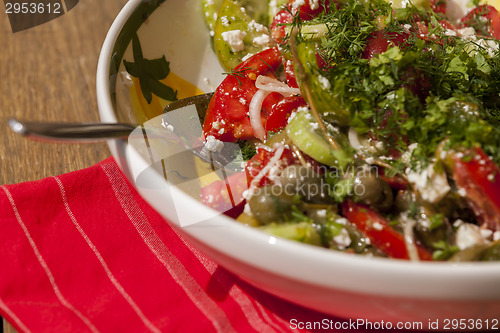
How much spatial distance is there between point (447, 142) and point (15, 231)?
1423 mm

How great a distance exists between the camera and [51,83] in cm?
259

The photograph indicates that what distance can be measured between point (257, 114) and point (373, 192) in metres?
0.62

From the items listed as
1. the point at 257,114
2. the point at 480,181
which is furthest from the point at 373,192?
the point at 257,114

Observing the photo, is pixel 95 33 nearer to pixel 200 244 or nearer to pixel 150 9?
pixel 150 9

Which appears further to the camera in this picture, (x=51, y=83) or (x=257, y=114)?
(x=51, y=83)

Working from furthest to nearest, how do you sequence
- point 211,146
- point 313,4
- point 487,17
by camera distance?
point 487,17 < point 313,4 < point 211,146

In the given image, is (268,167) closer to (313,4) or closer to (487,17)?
(313,4)

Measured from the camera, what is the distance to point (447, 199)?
4.46 ft

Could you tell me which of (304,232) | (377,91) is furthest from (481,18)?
(304,232)

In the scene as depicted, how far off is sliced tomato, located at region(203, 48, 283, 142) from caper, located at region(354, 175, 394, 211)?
0.58m

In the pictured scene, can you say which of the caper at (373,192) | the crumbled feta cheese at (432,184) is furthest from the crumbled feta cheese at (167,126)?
the crumbled feta cheese at (432,184)

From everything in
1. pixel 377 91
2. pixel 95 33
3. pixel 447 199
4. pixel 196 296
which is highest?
pixel 95 33

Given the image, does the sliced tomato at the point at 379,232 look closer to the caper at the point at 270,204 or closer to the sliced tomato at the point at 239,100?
the caper at the point at 270,204

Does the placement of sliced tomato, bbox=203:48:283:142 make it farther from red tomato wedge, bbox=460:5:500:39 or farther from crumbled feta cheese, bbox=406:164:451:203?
red tomato wedge, bbox=460:5:500:39
